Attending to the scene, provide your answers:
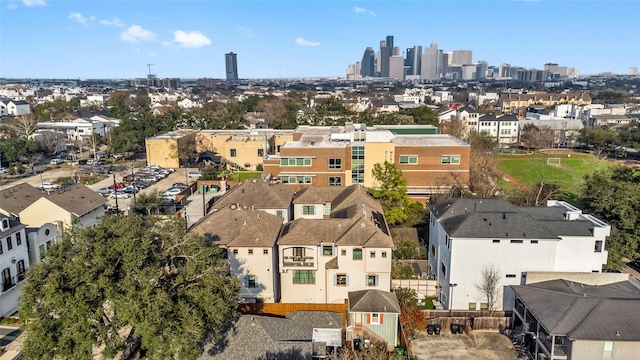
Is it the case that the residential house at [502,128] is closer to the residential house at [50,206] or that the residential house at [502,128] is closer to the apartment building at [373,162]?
the apartment building at [373,162]

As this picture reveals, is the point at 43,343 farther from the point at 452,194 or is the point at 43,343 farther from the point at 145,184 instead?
the point at 145,184

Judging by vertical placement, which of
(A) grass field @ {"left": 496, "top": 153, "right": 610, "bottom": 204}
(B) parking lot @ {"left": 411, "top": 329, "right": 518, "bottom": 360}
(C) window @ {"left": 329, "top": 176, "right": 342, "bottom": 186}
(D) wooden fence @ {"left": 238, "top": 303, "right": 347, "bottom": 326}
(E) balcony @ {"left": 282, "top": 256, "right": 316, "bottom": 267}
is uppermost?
(C) window @ {"left": 329, "top": 176, "right": 342, "bottom": 186}

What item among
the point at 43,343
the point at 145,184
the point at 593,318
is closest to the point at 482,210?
the point at 593,318

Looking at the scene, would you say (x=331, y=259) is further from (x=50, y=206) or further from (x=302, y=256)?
(x=50, y=206)

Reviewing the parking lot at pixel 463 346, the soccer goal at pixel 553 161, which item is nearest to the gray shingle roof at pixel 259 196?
the parking lot at pixel 463 346

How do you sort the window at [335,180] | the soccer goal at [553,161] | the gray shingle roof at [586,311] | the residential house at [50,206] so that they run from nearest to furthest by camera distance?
the gray shingle roof at [586,311], the residential house at [50,206], the window at [335,180], the soccer goal at [553,161]

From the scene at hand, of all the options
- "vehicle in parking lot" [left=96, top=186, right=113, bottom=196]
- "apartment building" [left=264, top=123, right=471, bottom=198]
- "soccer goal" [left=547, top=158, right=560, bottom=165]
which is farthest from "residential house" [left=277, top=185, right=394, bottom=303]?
"soccer goal" [left=547, top=158, right=560, bottom=165]

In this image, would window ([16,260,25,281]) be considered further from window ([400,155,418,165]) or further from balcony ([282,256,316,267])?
window ([400,155,418,165])
